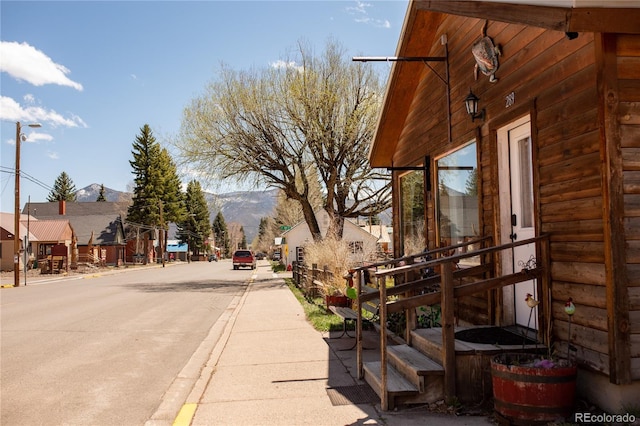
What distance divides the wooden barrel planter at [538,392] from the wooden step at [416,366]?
80 cm

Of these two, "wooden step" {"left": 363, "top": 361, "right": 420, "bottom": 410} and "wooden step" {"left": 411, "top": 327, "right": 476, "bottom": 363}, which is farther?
"wooden step" {"left": 411, "top": 327, "right": 476, "bottom": 363}

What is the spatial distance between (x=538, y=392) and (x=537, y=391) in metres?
0.01

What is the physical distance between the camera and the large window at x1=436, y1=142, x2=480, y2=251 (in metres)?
7.51

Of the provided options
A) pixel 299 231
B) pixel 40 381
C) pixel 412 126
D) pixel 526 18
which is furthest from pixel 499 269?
pixel 299 231

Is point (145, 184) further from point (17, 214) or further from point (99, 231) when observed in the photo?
point (17, 214)

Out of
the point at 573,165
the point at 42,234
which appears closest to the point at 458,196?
the point at 573,165

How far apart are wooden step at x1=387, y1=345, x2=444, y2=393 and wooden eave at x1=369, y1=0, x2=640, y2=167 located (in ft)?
10.7

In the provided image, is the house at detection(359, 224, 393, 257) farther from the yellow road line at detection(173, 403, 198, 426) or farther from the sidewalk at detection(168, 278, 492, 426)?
the yellow road line at detection(173, 403, 198, 426)

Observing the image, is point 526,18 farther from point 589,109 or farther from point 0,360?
point 0,360

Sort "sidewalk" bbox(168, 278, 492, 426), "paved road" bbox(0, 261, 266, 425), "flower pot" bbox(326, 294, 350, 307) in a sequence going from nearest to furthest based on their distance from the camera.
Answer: "sidewalk" bbox(168, 278, 492, 426), "paved road" bbox(0, 261, 266, 425), "flower pot" bbox(326, 294, 350, 307)

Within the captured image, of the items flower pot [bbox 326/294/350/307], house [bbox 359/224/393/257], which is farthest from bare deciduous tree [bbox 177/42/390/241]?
flower pot [bbox 326/294/350/307]

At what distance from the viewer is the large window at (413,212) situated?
32.9 feet

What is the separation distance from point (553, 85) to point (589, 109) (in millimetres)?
721

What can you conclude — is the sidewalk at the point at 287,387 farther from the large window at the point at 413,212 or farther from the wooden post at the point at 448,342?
the large window at the point at 413,212
